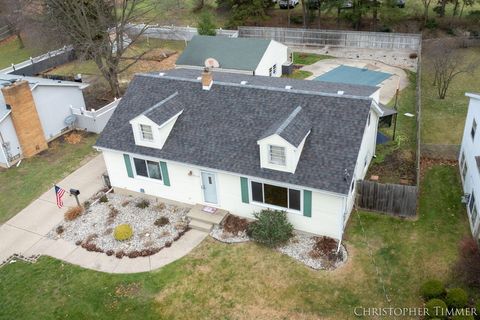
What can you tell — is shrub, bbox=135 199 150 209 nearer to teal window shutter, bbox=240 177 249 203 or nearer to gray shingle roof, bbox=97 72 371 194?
gray shingle roof, bbox=97 72 371 194

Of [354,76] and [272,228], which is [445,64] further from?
[272,228]

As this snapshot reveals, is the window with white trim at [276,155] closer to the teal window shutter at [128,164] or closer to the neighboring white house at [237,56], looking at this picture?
the teal window shutter at [128,164]

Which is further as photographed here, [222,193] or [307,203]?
[222,193]

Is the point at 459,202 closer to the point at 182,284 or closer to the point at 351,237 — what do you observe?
the point at 351,237

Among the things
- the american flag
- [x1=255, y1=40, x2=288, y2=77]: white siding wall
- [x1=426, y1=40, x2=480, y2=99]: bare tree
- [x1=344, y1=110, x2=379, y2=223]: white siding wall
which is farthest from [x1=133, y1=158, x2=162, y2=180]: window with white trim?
[x1=426, y1=40, x2=480, y2=99]: bare tree

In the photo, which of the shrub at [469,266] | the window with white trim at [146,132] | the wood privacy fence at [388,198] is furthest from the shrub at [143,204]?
the shrub at [469,266]

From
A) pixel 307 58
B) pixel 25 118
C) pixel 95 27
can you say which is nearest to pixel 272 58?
pixel 307 58
